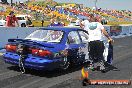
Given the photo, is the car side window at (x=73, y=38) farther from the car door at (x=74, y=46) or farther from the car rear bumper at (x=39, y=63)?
the car rear bumper at (x=39, y=63)

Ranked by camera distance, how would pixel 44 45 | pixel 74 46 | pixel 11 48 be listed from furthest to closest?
1. pixel 74 46
2. pixel 11 48
3. pixel 44 45

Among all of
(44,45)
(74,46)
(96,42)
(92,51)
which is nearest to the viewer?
(44,45)

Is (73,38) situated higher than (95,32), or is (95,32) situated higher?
(95,32)

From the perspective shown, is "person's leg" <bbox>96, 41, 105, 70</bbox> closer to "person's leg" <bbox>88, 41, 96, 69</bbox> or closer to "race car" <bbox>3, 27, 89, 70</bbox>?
"person's leg" <bbox>88, 41, 96, 69</bbox>

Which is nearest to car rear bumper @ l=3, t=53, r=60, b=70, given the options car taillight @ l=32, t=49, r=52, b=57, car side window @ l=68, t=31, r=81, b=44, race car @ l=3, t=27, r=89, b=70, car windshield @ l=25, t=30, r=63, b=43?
race car @ l=3, t=27, r=89, b=70

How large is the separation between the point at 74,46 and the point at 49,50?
1.33m

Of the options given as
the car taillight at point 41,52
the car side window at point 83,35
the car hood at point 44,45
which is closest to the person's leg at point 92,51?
the car hood at point 44,45

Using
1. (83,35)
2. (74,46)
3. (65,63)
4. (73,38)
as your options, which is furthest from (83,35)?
(65,63)

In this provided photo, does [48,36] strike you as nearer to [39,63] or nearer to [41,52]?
[41,52]

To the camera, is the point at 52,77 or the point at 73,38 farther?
the point at 73,38

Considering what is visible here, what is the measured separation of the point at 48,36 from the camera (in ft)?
32.2

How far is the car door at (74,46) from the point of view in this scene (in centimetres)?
990

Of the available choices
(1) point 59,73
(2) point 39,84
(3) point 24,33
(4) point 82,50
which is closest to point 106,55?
(4) point 82,50

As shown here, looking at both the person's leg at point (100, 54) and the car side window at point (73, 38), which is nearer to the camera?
the person's leg at point (100, 54)
